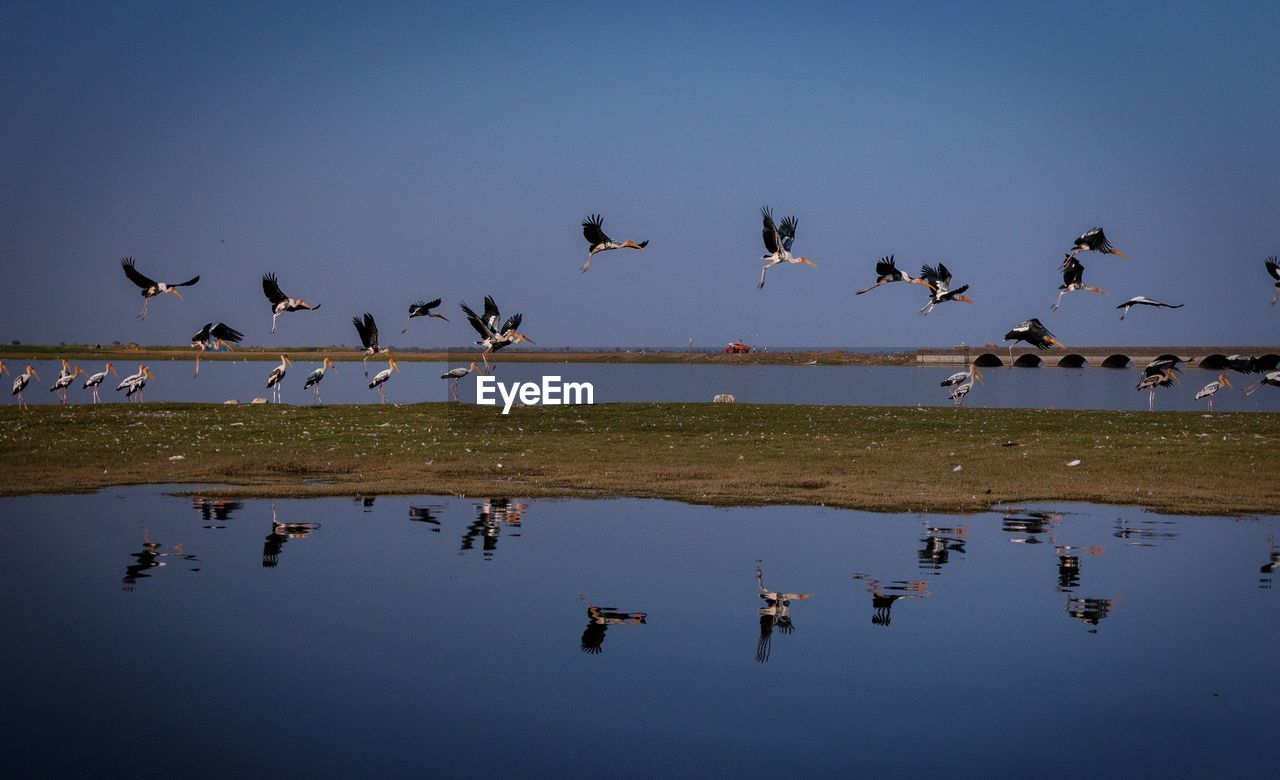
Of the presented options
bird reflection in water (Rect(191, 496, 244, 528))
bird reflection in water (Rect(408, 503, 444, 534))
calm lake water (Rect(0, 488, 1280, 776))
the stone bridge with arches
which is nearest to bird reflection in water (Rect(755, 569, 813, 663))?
calm lake water (Rect(0, 488, 1280, 776))

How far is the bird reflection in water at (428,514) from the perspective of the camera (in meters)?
19.6

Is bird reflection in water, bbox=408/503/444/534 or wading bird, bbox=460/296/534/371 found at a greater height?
wading bird, bbox=460/296/534/371

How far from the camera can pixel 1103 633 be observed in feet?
41.8

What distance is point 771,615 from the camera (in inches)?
528

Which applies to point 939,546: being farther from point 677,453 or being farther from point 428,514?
point 677,453

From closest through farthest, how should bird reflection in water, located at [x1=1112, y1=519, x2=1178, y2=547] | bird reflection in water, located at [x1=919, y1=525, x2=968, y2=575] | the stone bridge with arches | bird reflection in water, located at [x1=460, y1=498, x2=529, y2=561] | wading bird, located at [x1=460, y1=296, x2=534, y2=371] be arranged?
bird reflection in water, located at [x1=919, y1=525, x2=968, y2=575] < bird reflection in water, located at [x1=460, y1=498, x2=529, y2=561] < bird reflection in water, located at [x1=1112, y1=519, x2=1178, y2=547] < wading bird, located at [x1=460, y1=296, x2=534, y2=371] < the stone bridge with arches

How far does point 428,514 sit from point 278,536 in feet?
10.1

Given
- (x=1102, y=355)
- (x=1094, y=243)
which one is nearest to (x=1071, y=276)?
(x=1094, y=243)

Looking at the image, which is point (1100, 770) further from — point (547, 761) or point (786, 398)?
point (786, 398)

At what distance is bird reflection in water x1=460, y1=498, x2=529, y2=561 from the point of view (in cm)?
1780

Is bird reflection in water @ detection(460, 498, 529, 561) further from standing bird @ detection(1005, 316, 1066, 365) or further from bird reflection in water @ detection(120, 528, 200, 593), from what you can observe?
standing bird @ detection(1005, 316, 1066, 365)

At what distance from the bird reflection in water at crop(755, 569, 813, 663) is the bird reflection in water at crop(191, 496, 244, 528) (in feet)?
29.8

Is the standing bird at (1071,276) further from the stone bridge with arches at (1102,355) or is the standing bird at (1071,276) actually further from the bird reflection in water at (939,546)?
the stone bridge with arches at (1102,355)

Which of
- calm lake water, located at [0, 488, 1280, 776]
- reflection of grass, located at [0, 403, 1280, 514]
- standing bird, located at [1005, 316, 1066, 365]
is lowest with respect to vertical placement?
calm lake water, located at [0, 488, 1280, 776]
